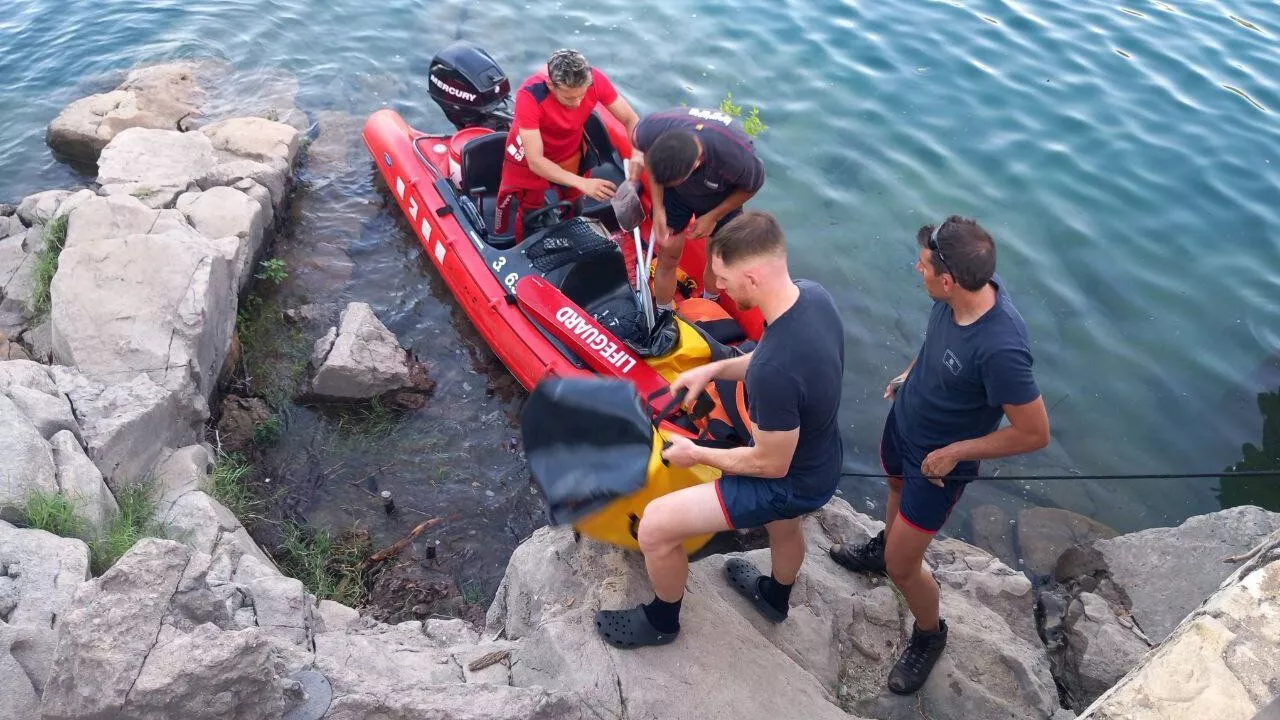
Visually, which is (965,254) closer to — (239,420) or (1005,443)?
(1005,443)

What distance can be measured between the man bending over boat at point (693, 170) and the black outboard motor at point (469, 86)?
2323 mm

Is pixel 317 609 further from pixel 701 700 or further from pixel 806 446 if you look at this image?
pixel 806 446

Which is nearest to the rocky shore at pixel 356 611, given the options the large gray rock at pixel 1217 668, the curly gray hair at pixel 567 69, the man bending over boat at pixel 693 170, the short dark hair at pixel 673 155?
the large gray rock at pixel 1217 668

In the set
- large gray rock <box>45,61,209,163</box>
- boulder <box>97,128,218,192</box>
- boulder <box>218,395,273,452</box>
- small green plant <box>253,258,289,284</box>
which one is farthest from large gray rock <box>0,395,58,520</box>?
large gray rock <box>45,61,209,163</box>

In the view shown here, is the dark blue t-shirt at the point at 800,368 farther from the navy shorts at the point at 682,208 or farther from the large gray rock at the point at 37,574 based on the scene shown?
the large gray rock at the point at 37,574

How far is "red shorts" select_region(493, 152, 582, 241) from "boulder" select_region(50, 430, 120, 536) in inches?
115

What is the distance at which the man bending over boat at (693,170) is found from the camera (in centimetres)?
443

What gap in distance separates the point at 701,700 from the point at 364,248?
5249 millimetres

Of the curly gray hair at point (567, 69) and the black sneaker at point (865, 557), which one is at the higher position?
the curly gray hair at point (567, 69)

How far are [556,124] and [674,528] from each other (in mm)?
3162

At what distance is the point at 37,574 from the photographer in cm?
319

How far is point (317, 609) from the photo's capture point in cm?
388

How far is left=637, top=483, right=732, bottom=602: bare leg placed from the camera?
10.1ft

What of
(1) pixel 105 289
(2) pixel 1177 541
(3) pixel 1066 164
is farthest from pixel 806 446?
(3) pixel 1066 164
